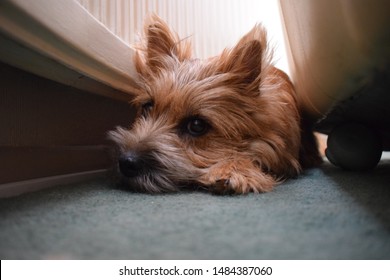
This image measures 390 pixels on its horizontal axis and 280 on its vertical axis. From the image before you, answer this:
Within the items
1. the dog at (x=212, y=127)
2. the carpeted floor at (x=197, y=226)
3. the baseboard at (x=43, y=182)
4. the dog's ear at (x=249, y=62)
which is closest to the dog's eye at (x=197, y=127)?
the dog at (x=212, y=127)

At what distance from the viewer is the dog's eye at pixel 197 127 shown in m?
1.48

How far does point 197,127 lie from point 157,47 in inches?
21.7

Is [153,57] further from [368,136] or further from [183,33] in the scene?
[368,136]

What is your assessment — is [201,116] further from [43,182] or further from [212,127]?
[43,182]

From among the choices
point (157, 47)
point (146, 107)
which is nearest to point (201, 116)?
point (146, 107)

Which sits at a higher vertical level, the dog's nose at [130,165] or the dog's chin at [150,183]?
the dog's nose at [130,165]

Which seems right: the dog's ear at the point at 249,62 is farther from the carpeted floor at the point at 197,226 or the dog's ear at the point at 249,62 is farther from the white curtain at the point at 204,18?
the carpeted floor at the point at 197,226

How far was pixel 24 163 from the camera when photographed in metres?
1.37

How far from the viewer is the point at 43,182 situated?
139 cm

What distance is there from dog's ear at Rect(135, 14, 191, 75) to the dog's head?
13cm

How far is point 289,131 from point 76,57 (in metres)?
0.97

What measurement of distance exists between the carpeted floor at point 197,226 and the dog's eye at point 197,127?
384 millimetres

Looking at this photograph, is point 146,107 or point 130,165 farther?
point 146,107
